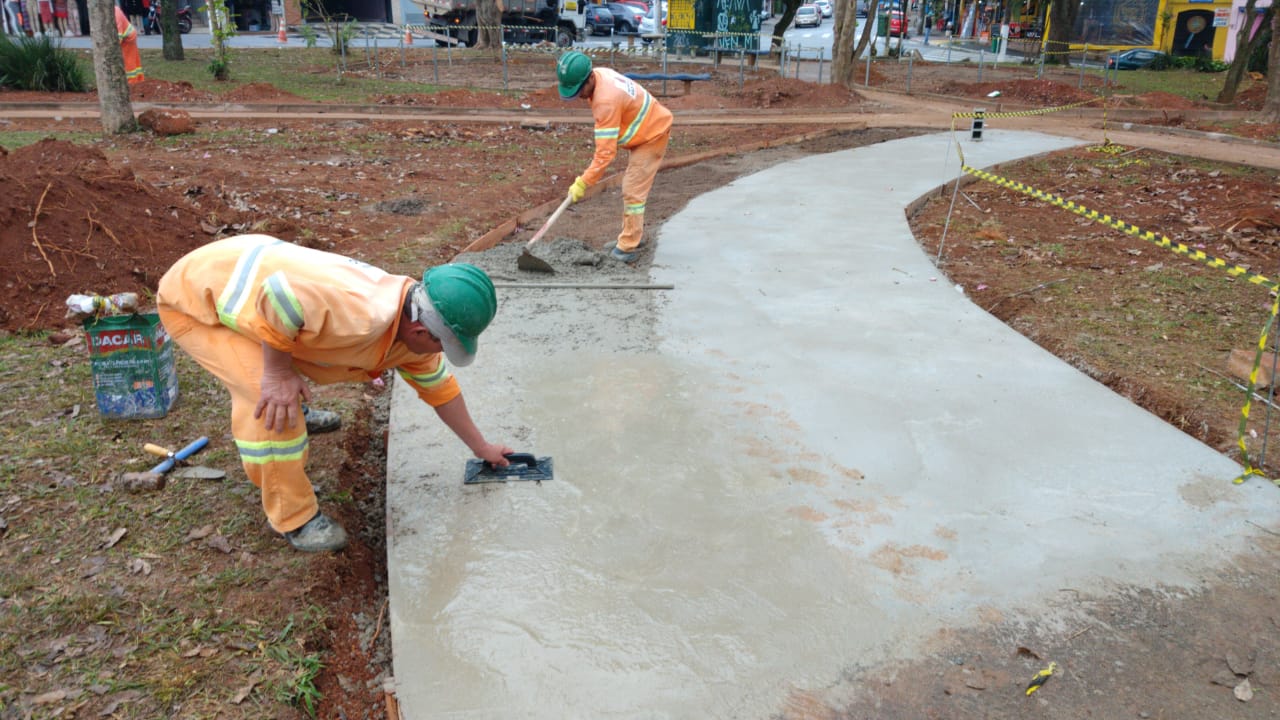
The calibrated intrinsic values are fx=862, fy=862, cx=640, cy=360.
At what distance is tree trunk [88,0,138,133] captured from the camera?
1082cm

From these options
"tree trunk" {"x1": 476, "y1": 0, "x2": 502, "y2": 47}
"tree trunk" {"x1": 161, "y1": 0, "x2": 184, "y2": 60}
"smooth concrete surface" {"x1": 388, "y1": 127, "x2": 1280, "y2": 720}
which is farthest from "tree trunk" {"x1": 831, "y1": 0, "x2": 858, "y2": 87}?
"tree trunk" {"x1": 161, "y1": 0, "x2": 184, "y2": 60}

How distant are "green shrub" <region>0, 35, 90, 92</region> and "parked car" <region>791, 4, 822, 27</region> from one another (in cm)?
3819

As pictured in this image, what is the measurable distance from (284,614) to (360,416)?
1565 millimetres

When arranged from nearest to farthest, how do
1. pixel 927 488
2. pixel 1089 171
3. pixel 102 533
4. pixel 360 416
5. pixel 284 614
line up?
pixel 284 614 → pixel 102 533 → pixel 927 488 → pixel 360 416 → pixel 1089 171

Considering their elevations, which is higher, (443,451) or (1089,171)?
(1089,171)

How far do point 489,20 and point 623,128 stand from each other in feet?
71.8

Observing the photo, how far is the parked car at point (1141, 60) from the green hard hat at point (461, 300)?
32468 millimetres

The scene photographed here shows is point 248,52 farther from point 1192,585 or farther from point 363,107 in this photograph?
point 1192,585

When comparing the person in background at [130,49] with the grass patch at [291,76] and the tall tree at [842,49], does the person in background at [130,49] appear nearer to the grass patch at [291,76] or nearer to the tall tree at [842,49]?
the grass patch at [291,76]

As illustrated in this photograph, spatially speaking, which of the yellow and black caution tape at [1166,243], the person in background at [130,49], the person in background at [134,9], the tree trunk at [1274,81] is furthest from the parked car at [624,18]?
the yellow and black caution tape at [1166,243]

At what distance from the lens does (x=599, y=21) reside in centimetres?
3381

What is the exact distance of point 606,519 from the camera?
123 inches

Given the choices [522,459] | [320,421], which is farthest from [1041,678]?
[320,421]

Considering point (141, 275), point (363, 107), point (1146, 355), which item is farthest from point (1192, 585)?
point (363, 107)
